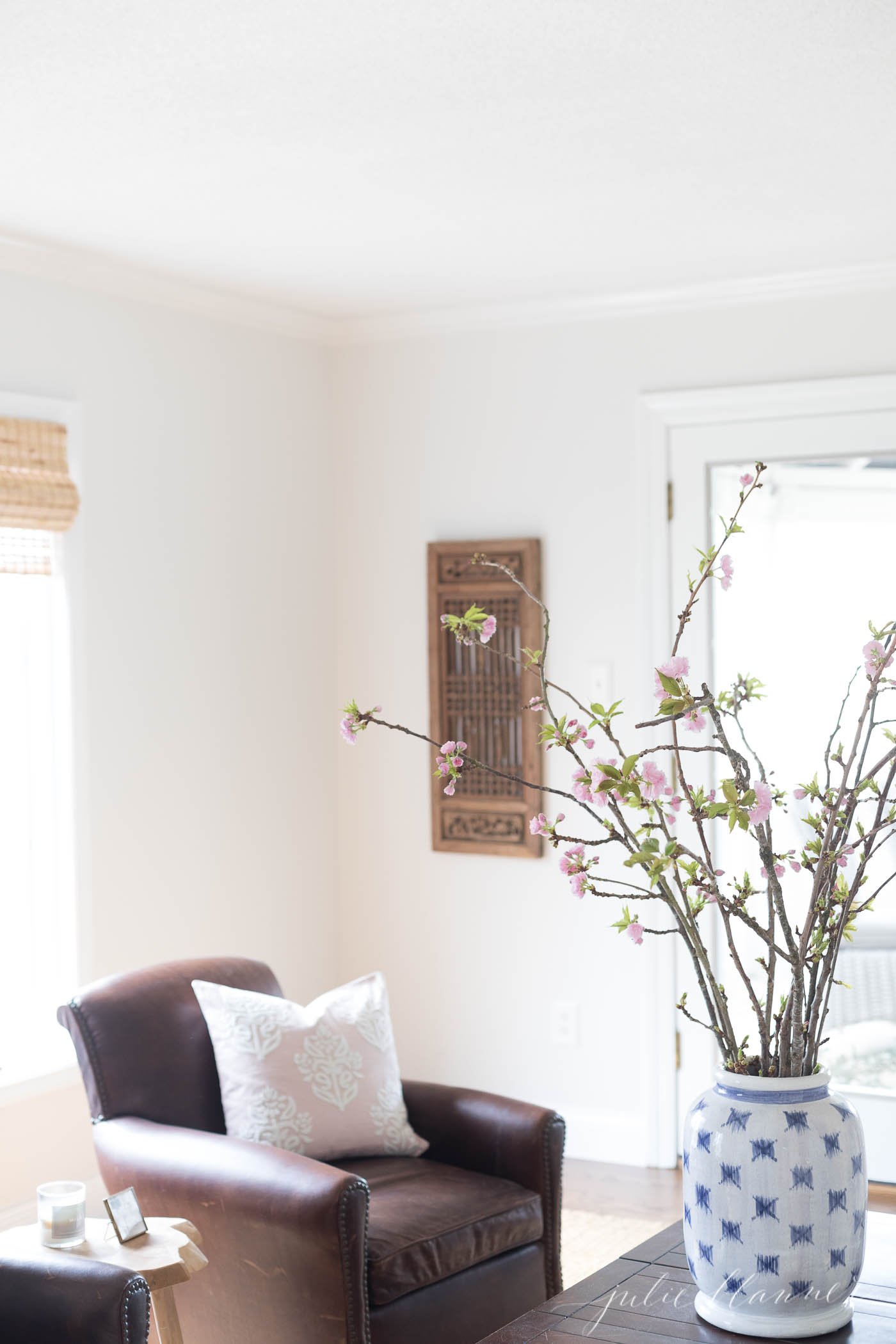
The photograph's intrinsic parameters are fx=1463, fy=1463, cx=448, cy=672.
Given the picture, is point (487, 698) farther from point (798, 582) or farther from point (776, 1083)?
point (776, 1083)

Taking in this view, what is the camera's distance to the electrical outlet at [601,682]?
430 cm

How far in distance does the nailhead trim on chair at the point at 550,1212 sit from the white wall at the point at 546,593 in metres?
1.40

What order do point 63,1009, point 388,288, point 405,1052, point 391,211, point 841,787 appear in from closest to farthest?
point 841,787 < point 63,1009 < point 391,211 < point 388,288 < point 405,1052

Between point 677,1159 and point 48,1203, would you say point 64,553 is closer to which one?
point 48,1203

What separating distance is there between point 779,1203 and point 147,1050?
145cm

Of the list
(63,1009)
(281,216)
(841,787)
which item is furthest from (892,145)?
(63,1009)

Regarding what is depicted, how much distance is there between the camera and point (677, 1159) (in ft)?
13.9

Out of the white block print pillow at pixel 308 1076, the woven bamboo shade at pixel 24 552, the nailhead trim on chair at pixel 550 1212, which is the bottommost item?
the nailhead trim on chair at pixel 550 1212

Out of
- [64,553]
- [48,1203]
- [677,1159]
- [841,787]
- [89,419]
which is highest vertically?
[89,419]

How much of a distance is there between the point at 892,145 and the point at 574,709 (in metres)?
1.82

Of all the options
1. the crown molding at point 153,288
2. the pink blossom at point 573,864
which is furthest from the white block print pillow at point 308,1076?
the crown molding at point 153,288

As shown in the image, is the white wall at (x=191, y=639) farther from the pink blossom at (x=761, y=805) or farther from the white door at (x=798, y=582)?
the pink blossom at (x=761, y=805)

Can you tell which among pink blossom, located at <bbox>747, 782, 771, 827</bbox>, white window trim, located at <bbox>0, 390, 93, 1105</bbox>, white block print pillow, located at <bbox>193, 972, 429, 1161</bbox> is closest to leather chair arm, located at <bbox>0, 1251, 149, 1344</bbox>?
white block print pillow, located at <bbox>193, 972, 429, 1161</bbox>

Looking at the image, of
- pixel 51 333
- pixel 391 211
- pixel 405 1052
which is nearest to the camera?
pixel 391 211
